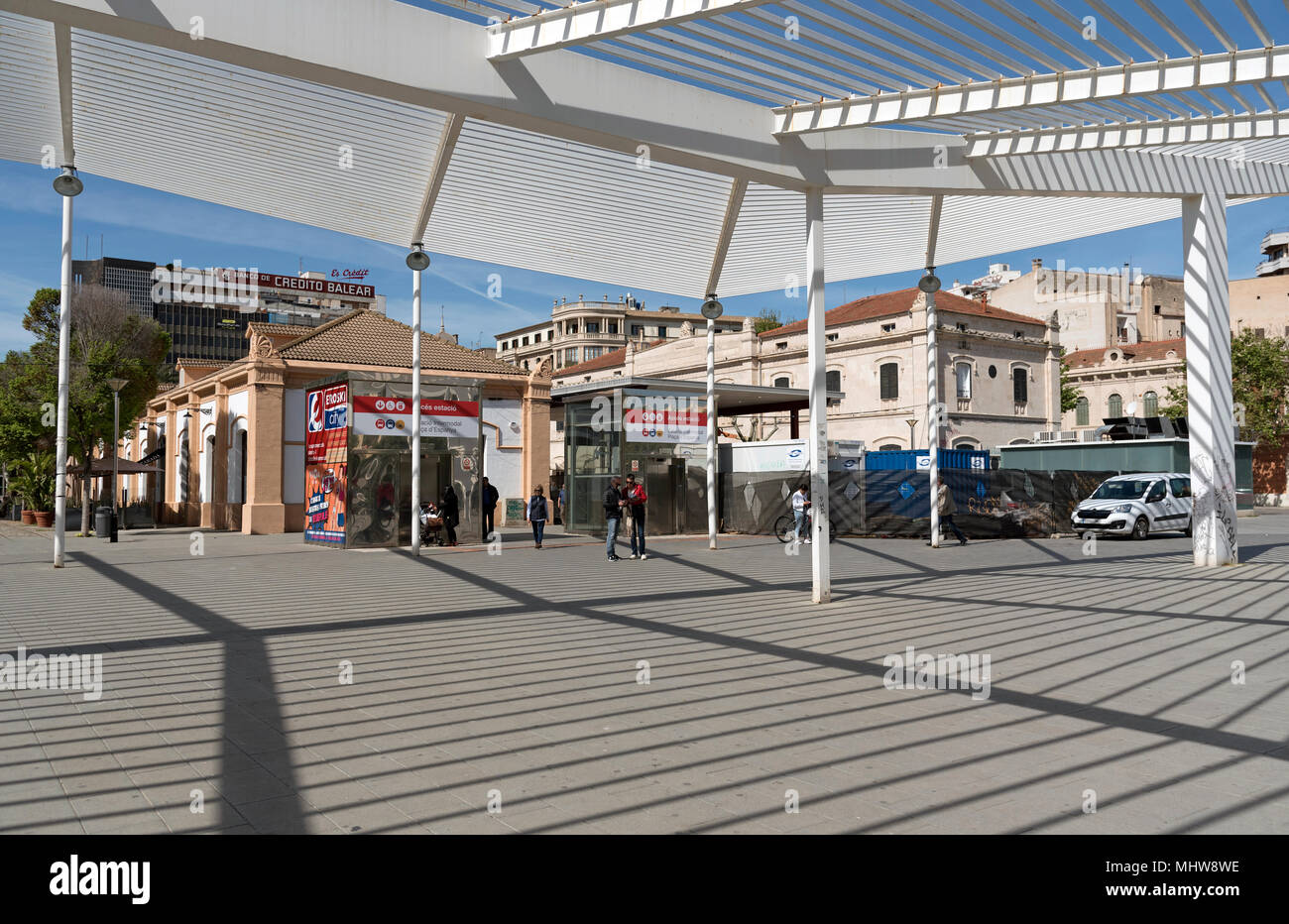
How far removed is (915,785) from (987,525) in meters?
21.1

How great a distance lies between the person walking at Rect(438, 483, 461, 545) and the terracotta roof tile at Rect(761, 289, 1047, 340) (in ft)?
111

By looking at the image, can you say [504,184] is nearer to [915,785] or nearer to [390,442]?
[915,785]

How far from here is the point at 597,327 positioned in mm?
101062

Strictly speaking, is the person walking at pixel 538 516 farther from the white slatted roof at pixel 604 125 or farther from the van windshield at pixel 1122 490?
the van windshield at pixel 1122 490

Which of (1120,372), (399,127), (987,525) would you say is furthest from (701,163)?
(1120,372)

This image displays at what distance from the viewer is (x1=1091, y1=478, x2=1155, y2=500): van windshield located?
Result: 24.5 m

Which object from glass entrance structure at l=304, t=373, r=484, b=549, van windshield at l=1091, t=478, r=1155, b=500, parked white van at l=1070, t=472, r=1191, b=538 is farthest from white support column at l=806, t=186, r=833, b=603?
van windshield at l=1091, t=478, r=1155, b=500

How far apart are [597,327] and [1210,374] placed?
89.0 meters

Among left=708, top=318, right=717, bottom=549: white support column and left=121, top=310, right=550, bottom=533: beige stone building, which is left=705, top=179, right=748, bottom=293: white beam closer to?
left=708, top=318, right=717, bottom=549: white support column

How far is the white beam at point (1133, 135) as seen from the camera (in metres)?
10.7

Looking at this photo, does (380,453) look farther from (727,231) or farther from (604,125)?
(604,125)

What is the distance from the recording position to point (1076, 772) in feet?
15.1

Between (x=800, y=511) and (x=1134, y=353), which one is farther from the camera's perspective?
(x=1134, y=353)

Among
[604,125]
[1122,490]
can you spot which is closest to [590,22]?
[604,125]
